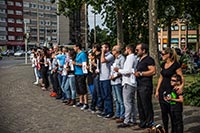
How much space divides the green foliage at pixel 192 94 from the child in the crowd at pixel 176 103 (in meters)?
4.49

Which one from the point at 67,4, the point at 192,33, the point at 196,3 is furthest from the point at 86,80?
the point at 192,33

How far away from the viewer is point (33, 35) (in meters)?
126

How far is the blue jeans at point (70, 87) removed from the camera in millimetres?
11148

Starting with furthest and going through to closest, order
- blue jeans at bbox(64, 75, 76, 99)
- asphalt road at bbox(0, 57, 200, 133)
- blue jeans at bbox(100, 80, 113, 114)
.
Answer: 1. blue jeans at bbox(64, 75, 76, 99)
2. blue jeans at bbox(100, 80, 113, 114)
3. asphalt road at bbox(0, 57, 200, 133)

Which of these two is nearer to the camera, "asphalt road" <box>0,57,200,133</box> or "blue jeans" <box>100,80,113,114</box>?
"asphalt road" <box>0,57,200,133</box>

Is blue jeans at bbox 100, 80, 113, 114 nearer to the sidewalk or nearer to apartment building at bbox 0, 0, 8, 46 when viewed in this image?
the sidewalk

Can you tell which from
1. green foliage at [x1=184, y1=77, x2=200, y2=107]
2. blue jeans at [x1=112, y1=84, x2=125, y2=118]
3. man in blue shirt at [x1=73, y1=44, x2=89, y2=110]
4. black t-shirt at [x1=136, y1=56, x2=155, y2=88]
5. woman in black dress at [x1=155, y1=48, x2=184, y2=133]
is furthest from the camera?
green foliage at [x1=184, y1=77, x2=200, y2=107]

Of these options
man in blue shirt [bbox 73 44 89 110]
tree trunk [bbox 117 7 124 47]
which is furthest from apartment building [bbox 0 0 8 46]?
man in blue shirt [bbox 73 44 89 110]

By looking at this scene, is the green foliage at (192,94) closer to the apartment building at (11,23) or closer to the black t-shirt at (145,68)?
the black t-shirt at (145,68)

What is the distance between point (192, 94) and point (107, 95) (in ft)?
11.1

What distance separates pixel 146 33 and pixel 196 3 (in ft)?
15.2

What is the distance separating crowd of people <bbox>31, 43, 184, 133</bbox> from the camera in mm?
6590

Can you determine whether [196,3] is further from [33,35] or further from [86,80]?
[33,35]

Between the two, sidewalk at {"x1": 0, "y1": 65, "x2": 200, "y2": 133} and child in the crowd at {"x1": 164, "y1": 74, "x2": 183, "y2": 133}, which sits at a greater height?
child in the crowd at {"x1": 164, "y1": 74, "x2": 183, "y2": 133}
